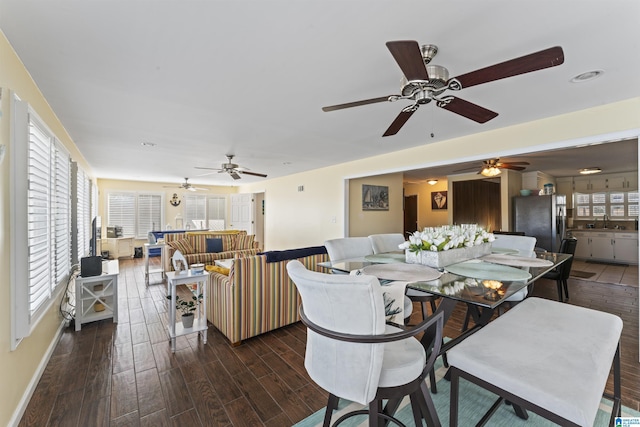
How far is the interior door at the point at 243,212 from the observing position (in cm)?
873

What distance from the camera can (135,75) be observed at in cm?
204

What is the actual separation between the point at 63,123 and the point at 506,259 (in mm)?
4826

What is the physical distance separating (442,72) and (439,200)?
7147 millimetres

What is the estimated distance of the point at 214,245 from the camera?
536cm

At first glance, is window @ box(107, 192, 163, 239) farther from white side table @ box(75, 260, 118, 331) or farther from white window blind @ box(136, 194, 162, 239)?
white side table @ box(75, 260, 118, 331)

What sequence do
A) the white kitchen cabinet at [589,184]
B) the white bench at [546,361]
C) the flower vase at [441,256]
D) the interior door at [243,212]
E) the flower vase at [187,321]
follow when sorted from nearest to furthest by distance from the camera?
the white bench at [546,361] < the flower vase at [441,256] < the flower vase at [187,321] < the white kitchen cabinet at [589,184] < the interior door at [243,212]

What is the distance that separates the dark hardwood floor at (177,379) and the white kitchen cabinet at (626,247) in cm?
460

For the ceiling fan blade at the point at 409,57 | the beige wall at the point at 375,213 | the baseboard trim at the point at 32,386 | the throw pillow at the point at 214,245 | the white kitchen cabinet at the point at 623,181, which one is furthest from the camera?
the white kitchen cabinet at the point at 623,181

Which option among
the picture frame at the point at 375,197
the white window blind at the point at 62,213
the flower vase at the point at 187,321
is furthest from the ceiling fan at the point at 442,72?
the picture frame at the point at 375,197

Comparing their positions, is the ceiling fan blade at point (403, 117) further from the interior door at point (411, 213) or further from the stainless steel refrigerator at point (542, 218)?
the interior door at point (411, 213)

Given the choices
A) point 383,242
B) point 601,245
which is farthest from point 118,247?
point 601,245

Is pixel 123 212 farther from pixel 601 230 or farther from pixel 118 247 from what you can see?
pixel 601 230

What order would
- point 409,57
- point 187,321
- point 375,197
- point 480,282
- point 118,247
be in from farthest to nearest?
point 118,247 < point 375,197 < point 187,321 < point 480,282 < point 409,57

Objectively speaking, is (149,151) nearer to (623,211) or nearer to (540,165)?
(540,165)
